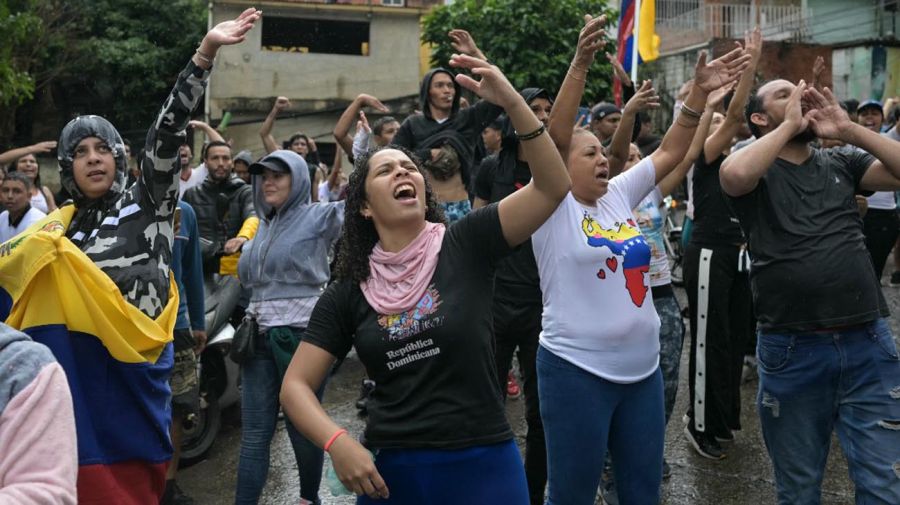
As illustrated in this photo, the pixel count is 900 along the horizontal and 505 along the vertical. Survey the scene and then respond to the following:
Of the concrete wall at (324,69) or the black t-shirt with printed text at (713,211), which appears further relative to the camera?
the concrete wall at (324,69)

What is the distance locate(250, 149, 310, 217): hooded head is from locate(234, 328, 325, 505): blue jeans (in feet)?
2.45

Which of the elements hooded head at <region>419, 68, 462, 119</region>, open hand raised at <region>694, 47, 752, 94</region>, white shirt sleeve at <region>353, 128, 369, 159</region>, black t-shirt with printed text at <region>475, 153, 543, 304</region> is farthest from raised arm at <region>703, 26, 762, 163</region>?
white shirt sleeve at <region>353, 128, 369, 159</region>

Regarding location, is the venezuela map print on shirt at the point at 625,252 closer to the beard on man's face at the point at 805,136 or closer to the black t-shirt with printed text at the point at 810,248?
the black t-shirt with printed text at the point at 810,248

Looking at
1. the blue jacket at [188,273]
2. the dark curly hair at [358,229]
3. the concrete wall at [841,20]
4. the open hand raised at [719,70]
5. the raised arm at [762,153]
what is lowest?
the blue jacket at [188,273]

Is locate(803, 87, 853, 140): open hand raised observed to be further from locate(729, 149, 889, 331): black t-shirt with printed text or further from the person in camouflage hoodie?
the person in camouflage hoodie

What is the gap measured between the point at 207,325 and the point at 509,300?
249 centimetres

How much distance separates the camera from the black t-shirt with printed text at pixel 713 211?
5.72 m

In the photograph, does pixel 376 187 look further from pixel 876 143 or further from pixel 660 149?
pixel 876 143

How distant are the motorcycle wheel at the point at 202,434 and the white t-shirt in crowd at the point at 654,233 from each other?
3.26 metres

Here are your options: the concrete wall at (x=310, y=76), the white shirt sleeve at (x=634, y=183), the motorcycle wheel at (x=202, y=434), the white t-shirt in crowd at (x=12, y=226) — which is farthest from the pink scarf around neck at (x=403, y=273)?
the concrete wall at (x=310, y=76)

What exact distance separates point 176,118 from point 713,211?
3604 millimetres

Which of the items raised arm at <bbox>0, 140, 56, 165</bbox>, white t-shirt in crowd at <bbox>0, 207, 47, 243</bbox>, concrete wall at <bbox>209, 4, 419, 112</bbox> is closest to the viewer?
raised arm at <bbox>0, 140, 56, 165</bbox>

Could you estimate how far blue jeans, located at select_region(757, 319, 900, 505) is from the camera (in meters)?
3.54

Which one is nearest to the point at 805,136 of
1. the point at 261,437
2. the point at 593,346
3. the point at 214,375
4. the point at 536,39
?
the point at 593,346
